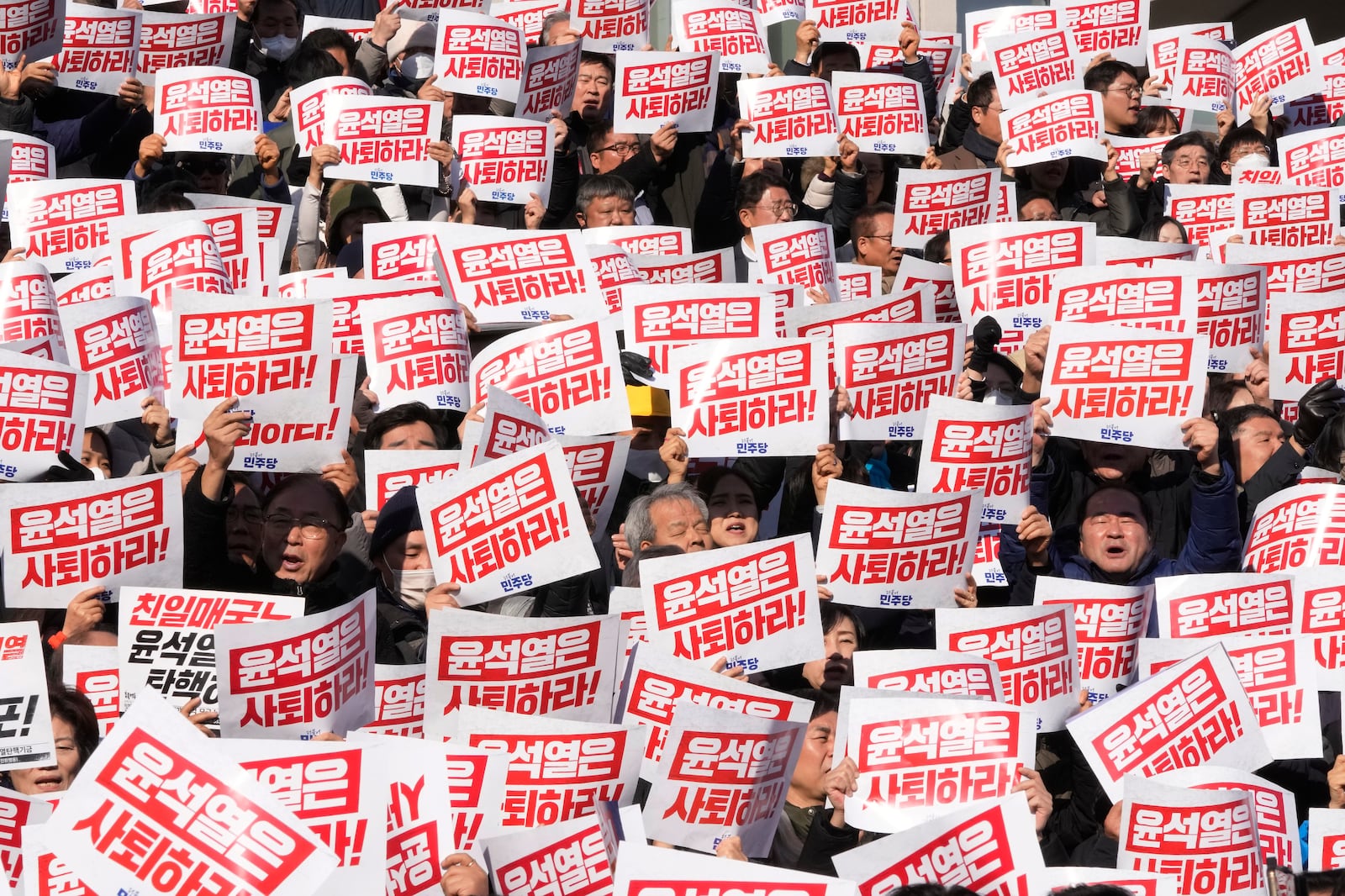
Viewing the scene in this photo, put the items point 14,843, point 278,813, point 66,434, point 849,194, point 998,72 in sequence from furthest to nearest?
1. point 998,72
2. point 849,194
3. point 66,434
4. point 14,843
5. point 278,813

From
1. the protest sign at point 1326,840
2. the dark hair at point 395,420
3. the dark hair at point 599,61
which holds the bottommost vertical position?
the protest sign at point 1326,840

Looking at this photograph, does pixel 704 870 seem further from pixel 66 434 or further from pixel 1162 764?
pixel 66 434

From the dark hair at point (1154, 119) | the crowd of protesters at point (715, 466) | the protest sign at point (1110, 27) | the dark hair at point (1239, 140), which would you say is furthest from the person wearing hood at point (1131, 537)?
the protest sign at point (1110, 27)

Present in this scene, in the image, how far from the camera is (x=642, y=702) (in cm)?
557

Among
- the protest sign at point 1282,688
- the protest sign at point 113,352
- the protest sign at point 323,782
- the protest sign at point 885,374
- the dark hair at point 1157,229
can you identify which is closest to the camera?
the protest sign at point 323,782

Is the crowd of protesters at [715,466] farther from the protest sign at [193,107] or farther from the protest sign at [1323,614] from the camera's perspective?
the protest sign at [1323,614]

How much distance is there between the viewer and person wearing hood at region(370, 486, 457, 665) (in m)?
6.17

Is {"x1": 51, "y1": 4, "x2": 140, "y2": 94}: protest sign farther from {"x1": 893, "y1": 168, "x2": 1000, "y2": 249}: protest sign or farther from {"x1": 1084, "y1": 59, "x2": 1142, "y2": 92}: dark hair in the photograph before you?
{"x1": 1084, "y1": 59, "x2": 1142, "y2": 92}: dark hair

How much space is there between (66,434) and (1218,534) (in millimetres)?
3826

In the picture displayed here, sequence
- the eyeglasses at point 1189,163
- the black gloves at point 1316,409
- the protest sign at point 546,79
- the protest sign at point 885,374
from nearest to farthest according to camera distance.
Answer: the protest sign at point 885,374 < the black gloves at point 1316,409 < the protest sign at point 546,79 < the eyeglasses at point 1189,163

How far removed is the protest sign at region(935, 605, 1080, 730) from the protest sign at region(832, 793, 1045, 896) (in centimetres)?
122

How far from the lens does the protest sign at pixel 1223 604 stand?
6.27m

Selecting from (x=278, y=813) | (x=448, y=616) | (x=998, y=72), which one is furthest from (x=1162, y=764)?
(x=998, y=72)

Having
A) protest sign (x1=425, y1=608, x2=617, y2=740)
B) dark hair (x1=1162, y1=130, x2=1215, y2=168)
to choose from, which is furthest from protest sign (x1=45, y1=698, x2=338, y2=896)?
dark hair (x1=1162, y1=130, x2=1215, y2=168)
